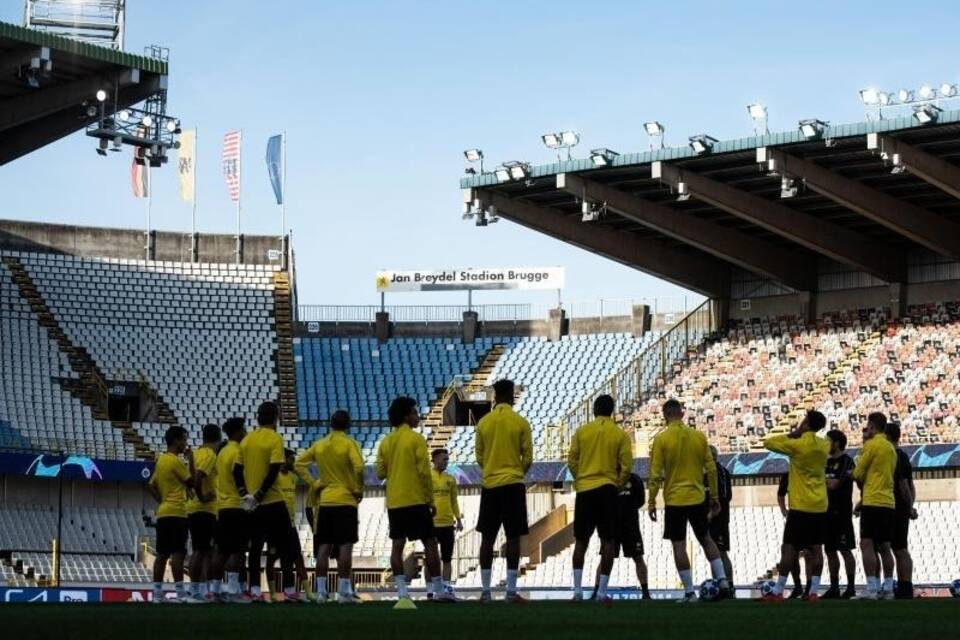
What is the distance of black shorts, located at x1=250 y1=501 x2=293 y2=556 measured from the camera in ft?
64.4

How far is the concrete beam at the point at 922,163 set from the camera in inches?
1610

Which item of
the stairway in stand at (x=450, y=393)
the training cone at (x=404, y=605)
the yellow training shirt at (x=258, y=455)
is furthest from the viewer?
the stairway in stand at (x=450, y=393)

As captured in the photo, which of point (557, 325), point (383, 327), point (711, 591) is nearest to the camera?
point (711, 591)

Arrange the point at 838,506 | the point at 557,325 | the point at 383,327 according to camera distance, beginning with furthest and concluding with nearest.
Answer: the point at 383,327 → the point at 557,325 → the point at 838,506

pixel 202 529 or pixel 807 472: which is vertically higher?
pixel 807 472

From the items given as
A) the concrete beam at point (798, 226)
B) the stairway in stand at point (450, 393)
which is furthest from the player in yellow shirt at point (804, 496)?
the stairway in stand at point (450, 393)

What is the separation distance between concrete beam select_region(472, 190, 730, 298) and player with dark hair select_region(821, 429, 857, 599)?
28082 millimetres

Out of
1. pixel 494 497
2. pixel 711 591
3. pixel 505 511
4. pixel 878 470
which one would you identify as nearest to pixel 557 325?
pixel 878 470

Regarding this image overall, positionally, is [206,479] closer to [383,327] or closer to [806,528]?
[806,528]

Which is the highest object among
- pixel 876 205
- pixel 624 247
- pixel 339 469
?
pixel 876 205

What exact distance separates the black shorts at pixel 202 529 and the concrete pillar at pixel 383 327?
3757 centimetres

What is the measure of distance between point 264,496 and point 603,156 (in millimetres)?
27171

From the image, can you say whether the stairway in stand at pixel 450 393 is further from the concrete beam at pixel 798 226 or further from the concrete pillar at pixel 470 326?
the concrete beam at pixel 798 226

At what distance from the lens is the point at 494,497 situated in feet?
60.5
